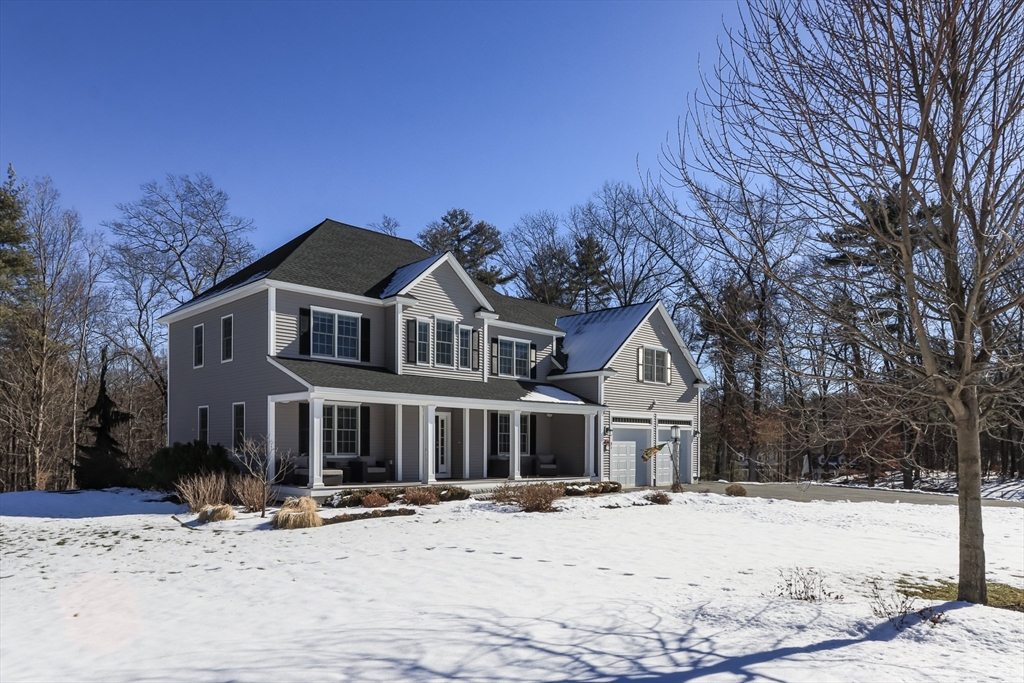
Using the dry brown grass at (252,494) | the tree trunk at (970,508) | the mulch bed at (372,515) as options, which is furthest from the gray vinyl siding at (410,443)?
the tree trunk at (970,508)

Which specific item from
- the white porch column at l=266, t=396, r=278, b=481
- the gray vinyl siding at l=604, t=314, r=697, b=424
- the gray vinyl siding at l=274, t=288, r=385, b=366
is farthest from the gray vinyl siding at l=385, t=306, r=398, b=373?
the gray vinyl siding at l=604, t=314, r=697, b=424

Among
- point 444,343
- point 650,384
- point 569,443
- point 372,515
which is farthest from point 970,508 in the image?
point 650,384

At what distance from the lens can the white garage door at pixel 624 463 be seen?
27789 mm

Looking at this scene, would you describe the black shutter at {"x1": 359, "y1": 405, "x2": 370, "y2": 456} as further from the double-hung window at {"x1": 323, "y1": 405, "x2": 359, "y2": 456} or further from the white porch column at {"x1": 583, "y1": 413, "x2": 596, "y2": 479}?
the white porch column at {"x1": 583, "y1": 413, "x2": 596, "y2": 479}

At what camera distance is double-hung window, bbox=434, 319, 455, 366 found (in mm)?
24359

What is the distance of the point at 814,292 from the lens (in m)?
8.06

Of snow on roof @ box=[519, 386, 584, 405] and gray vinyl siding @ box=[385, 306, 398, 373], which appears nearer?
gray vinyl siding @ box=[385, 306, 398, 373]

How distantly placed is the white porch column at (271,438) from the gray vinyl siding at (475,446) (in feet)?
22.0

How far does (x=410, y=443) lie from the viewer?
75.8 ft

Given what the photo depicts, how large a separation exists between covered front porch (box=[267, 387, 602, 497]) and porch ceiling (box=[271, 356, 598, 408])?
265mm

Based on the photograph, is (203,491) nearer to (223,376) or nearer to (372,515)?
(372,515)

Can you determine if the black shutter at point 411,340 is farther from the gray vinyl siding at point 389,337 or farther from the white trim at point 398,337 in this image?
the gray vinyl siding at point 389,337

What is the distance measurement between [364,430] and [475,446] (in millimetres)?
4299

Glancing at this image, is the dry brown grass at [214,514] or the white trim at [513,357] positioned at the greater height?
the white trim at [513,357]
